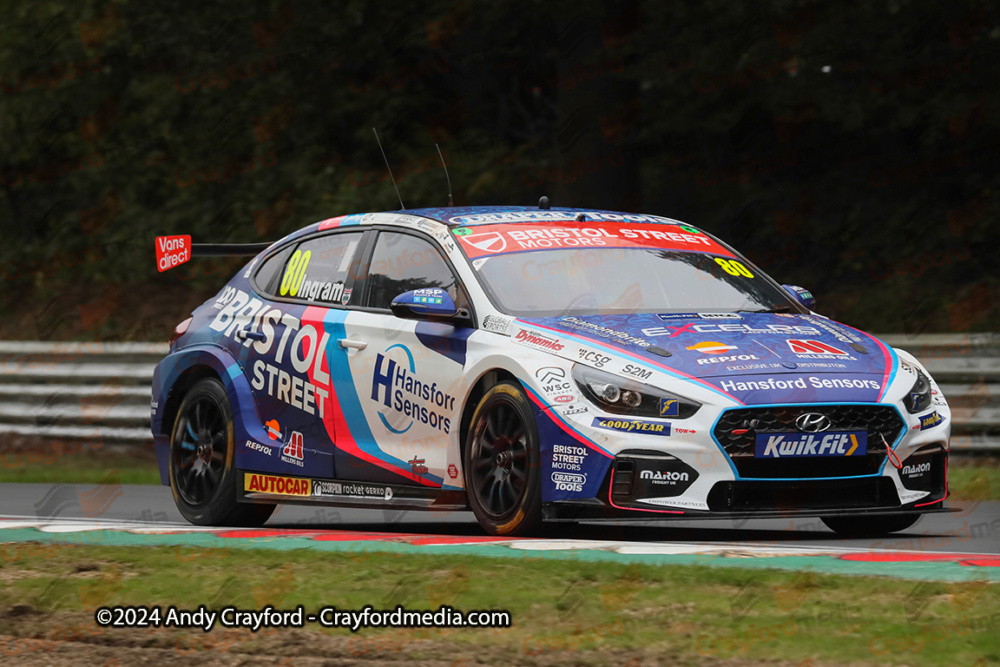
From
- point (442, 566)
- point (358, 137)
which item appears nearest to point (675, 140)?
point (358, 137)

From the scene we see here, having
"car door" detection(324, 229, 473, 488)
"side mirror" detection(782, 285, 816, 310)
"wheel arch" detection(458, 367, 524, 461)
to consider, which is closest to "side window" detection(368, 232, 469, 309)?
"car door" detection(324, 229, 473, 488)

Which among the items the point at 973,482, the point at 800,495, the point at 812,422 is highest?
the point at 812,422

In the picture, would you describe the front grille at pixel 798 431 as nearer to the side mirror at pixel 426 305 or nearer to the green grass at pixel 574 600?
the green grass at pixel 574 600

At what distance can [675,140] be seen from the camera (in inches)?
639

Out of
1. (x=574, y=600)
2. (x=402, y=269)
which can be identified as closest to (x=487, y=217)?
(x=402, y=269)

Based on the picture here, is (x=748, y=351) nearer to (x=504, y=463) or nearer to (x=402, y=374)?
(x=504, y=463)

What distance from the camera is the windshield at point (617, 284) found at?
7.73 m

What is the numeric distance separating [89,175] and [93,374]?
21.6 feet

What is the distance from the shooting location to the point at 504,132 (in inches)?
702

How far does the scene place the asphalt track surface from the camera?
7.24 meters

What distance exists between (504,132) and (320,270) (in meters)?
9.15


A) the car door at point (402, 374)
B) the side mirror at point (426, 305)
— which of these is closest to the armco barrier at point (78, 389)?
the car door at point (402, 374)

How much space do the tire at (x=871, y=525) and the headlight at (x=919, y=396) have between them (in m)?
0.62

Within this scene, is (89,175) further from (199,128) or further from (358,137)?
(358,137)
